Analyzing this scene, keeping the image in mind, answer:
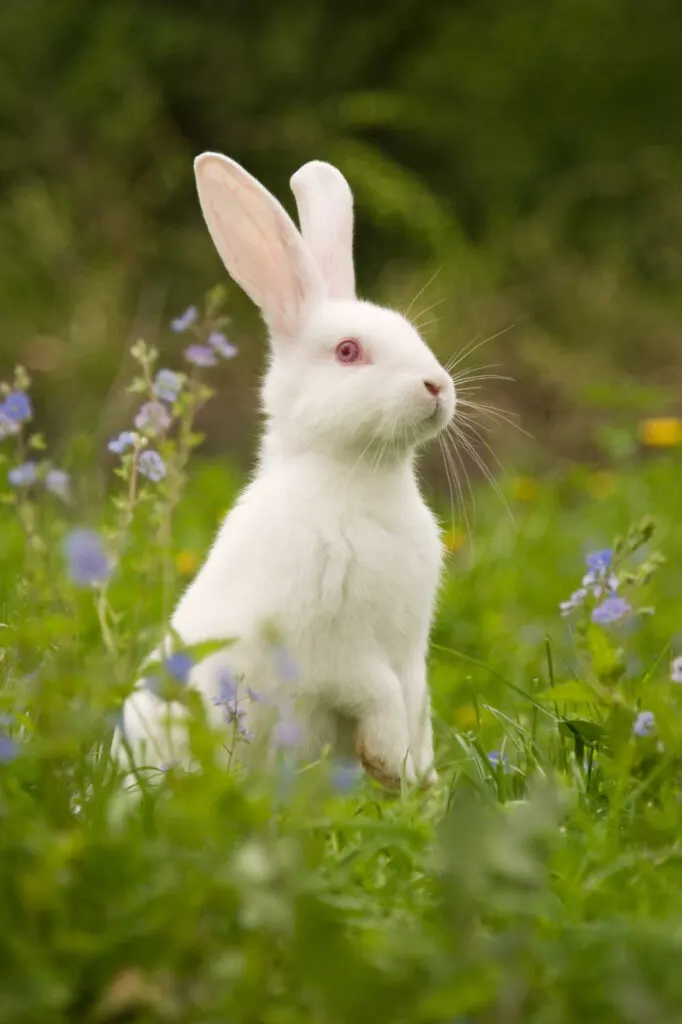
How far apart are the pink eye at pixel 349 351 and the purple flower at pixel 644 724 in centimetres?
108

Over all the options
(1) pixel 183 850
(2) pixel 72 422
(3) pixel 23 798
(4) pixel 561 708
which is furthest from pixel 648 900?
(2) pixel 72 422

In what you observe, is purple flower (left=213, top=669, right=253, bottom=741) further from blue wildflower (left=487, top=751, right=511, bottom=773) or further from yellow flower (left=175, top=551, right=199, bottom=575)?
yellow flower (left=175, top=551, right=199, bottom=575)

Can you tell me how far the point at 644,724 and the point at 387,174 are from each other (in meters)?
6.98

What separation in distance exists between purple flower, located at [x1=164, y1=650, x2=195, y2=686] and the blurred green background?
5297mm

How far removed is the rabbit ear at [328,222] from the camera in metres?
3.47

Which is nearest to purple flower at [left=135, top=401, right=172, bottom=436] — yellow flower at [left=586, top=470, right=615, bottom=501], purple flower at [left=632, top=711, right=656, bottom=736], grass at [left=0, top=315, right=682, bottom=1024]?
grass at [left=0, top=315, right=682, bottom=1024]

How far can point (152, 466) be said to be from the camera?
302 centimetres

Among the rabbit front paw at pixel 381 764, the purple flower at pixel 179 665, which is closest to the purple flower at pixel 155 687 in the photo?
the purple flower at pixel 179 665

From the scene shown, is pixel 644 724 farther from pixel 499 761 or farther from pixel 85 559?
pixel 85 559

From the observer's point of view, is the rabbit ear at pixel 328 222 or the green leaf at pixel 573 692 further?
the rabbit ear at pixel 328 222

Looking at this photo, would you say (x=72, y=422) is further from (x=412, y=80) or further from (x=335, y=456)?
(x=335, y=456)

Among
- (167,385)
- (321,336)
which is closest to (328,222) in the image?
(321,336)

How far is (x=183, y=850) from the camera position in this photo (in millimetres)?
1931

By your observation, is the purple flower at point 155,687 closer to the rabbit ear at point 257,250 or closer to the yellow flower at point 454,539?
the rabbit ear at point 257,250
